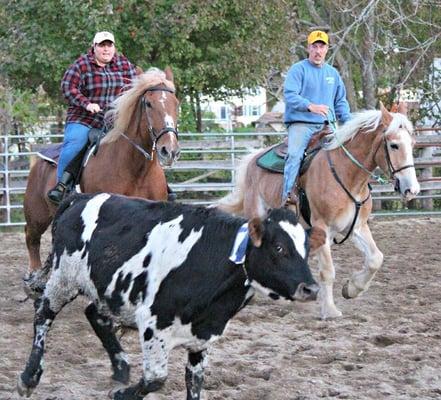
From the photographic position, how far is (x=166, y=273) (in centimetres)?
470

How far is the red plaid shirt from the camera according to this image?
25.5ft

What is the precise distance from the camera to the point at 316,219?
7.93 m

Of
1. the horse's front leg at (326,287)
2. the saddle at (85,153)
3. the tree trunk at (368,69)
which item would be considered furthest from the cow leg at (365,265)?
the tree trunk at (368,69)

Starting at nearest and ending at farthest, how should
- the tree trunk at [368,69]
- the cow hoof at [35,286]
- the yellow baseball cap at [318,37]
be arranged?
the cow hoof at [35,286] → the yellow baseball cap at [318,37] → the tree trunk at [368,69]

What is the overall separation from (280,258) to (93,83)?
3.90 m

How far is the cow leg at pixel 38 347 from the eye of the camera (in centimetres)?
517

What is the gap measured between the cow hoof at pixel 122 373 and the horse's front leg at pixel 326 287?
249 centimetres

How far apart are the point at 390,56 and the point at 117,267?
1572 centimetres

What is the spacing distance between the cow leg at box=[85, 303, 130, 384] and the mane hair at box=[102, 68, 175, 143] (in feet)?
7.81

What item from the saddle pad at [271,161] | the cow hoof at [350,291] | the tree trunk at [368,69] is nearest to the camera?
the cow hoof at [350,291]

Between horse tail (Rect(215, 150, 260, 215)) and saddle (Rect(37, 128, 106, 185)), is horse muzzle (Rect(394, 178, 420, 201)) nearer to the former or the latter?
horse tail (Rect(215, 150, 260, 215))

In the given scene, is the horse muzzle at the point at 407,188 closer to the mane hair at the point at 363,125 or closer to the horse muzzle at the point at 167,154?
the mane hair at the point at 363,125

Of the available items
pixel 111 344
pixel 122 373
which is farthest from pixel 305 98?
pixel 122 373

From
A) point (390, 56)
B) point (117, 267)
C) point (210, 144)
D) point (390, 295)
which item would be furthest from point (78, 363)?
point (390, 56)
